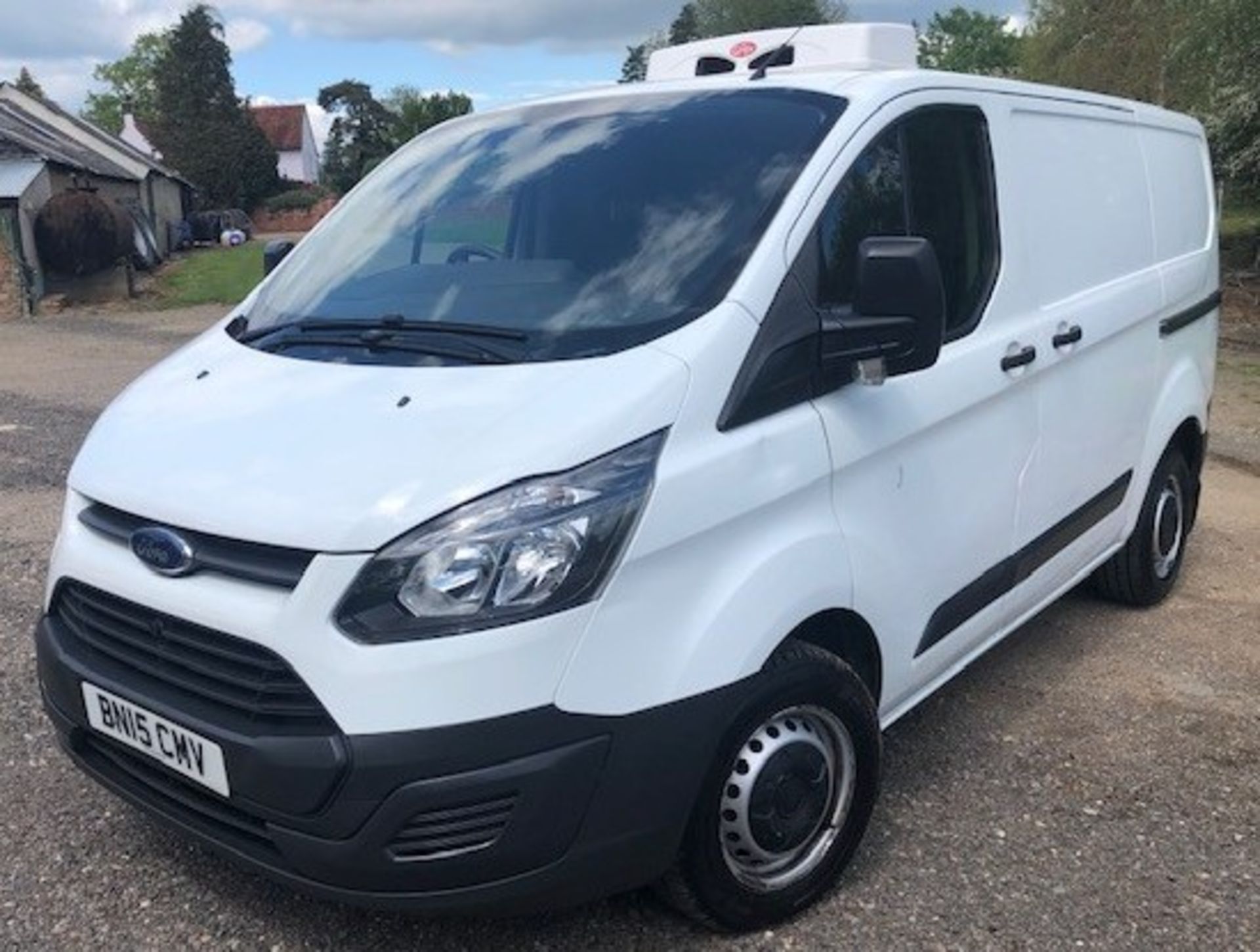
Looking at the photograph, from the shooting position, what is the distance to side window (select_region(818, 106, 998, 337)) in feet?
10.0

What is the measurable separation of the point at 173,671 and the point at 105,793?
1193 mm

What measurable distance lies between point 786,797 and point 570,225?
5.01 ft

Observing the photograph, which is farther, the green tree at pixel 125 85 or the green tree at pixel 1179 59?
the green tree at pixel 125 85

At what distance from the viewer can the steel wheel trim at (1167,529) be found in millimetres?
5059

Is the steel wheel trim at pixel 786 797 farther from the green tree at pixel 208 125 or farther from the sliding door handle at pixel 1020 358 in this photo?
the green tree at pixel 208 125

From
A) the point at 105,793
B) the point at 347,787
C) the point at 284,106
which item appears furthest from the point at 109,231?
the point at 284,106

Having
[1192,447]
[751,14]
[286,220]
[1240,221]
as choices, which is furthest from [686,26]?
[1192,447]

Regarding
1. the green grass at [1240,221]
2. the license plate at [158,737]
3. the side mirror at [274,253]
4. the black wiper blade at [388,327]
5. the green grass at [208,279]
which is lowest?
the green grass at [208,279]

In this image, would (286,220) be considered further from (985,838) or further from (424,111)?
(985,838)

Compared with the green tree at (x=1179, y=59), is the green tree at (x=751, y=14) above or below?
above

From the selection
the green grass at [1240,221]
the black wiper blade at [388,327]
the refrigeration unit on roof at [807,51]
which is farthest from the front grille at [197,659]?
the green grass at [1240,221]

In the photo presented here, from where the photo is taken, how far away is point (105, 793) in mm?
3539

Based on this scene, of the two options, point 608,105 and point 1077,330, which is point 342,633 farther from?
point 1077,330

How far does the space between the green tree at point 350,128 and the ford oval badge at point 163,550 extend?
225ft
